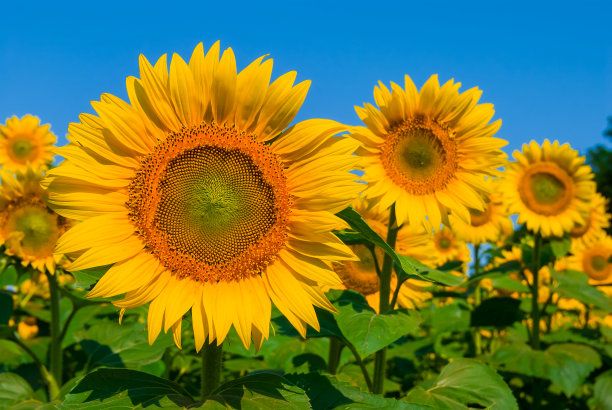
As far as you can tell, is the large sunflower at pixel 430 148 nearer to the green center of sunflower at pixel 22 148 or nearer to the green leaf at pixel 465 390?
the green leaf at pixel 465 390

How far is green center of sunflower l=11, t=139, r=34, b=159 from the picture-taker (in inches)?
368

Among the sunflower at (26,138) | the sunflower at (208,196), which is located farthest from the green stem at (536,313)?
the sunflower at (26,138)

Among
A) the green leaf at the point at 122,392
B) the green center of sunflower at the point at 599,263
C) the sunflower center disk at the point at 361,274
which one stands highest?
the green center of sunflower at the point at 599,263

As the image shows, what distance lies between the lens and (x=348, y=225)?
79.1 inches

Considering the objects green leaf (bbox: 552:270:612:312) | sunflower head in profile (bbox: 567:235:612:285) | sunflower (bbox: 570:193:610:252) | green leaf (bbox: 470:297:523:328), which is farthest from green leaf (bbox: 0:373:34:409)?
sunflower head in profile (bbox: 567:235:612:285)

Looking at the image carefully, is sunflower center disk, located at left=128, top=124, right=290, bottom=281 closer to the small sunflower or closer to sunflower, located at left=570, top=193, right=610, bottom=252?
sunflower, located at left=570, top=193, right=610, bottom=252

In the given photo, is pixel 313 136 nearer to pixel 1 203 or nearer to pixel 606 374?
pixel 1 203

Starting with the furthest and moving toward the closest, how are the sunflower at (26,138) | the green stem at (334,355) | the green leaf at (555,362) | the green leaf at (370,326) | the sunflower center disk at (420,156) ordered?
the sunflower at (26,138), the green leaf at (555,362), the green stem at (334,355), the sunflower center disk at (420,156), the green leaf at (370,326)

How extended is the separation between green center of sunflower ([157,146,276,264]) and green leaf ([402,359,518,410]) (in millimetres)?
1183

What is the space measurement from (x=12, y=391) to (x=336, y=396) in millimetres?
1941

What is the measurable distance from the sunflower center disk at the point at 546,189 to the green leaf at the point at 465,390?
268cm

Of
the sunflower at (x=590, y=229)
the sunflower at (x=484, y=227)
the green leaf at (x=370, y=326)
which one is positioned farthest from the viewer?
the sunflower at (x=484, y=227)

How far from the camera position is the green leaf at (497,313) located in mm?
4684

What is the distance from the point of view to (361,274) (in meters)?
4.01
